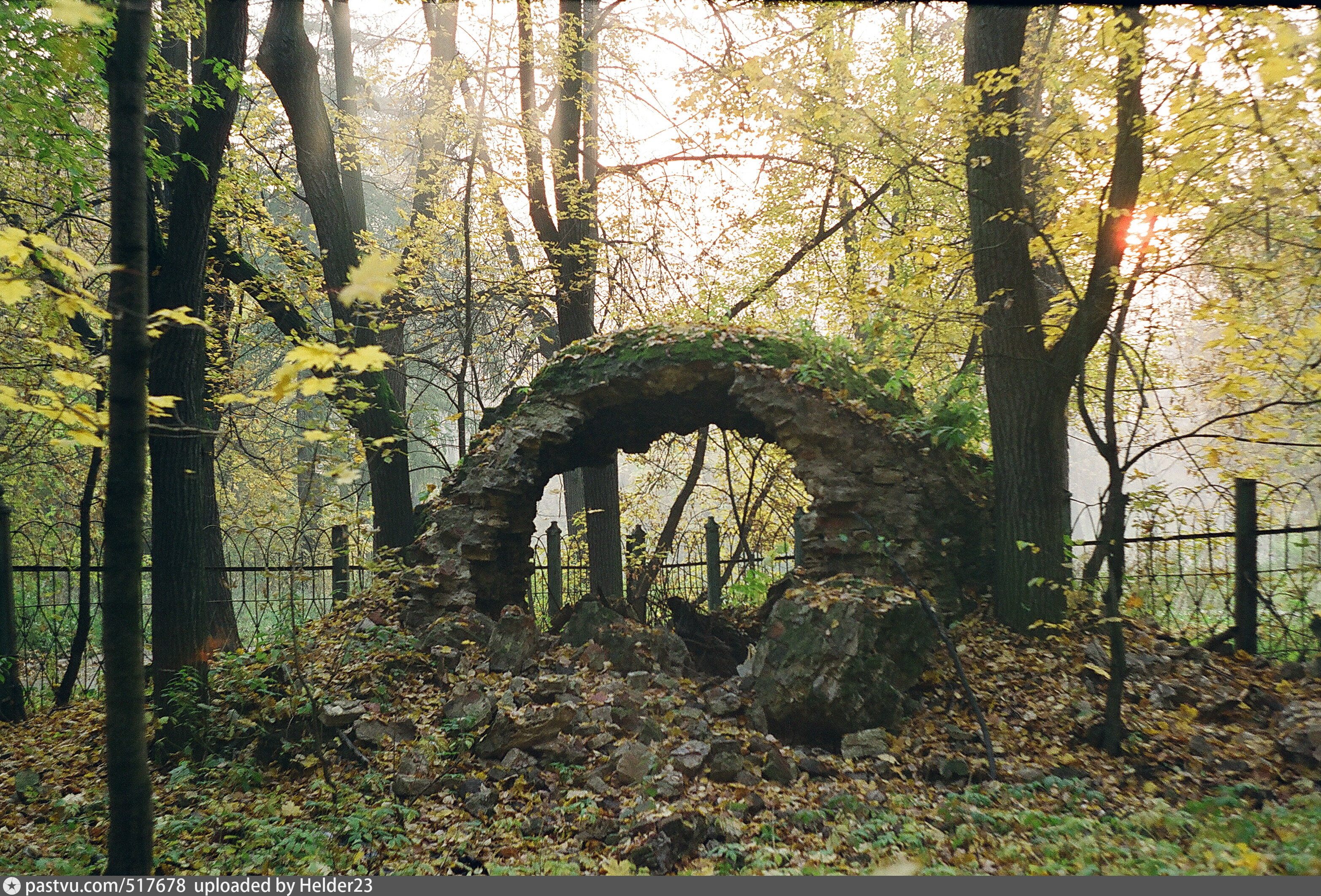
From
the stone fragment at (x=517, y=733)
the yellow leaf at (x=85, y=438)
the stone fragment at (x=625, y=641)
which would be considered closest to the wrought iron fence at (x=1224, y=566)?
the stone fragment at (x=625, y=641)

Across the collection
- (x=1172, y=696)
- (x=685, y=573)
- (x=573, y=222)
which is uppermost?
(x=573, y=222)

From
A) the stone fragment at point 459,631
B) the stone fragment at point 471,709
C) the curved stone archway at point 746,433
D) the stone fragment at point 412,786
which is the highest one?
the curved stone archway at point 746,433

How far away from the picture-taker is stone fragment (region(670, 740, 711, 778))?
16.2 ft

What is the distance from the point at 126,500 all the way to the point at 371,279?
1.22 meters

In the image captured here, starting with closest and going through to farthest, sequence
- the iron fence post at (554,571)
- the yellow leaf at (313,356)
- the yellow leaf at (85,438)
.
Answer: the yellow leaf at (313,356)
the yellow leaf at (85,438)
the iron fence post at (554,571)

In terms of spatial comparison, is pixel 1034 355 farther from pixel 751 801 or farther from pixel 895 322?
pixel 751 801

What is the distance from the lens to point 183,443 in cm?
545

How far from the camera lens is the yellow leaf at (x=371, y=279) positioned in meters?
2.33

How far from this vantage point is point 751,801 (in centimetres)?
454

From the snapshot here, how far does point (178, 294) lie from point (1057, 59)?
7693mm

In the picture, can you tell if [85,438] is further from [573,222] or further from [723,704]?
[573,222]

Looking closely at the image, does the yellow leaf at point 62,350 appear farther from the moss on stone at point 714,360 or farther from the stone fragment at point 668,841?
the moss on stone at point 714,360

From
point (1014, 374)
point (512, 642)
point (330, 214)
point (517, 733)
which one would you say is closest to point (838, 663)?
point (517, 733)

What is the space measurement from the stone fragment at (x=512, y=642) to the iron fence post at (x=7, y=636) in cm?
425
